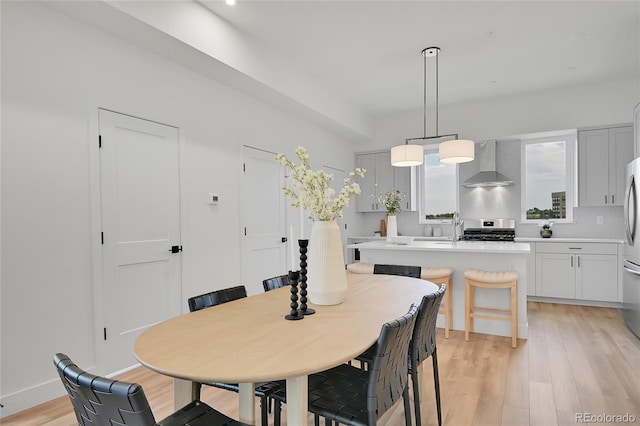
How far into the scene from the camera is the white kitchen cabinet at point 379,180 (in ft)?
21.9

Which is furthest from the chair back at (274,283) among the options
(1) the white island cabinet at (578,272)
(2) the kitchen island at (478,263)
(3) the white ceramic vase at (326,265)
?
(1) the white island cabinet at (578,272)

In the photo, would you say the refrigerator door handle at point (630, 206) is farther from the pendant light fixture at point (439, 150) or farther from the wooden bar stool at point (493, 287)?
the pendant light fixture at point (439, 150)

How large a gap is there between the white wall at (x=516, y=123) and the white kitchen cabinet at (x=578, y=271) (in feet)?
1.88

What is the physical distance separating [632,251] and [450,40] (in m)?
2.81

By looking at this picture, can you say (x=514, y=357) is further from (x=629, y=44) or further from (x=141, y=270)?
(x=629, y=44)

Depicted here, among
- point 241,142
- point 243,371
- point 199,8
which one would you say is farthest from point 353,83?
point 243,371

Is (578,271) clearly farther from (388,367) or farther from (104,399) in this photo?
(104,399)

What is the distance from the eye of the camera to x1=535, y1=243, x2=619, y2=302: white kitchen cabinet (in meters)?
4.92

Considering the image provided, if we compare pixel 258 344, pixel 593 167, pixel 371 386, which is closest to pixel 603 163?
pixel 593 167

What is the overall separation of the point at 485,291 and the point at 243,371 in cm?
338

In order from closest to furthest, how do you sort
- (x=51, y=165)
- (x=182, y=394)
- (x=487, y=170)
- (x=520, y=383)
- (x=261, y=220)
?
(x=182, y=394)
(x=51, y=165)
(x=520, y=383)
(x=261, y=220)
(x=487, y=170)

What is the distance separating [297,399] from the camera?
1295 millimetres

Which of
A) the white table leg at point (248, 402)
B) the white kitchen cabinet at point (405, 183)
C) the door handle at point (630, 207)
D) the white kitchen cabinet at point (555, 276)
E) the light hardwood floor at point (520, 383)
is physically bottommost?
the light hardwood floor at point (520, 383)

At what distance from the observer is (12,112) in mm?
2375
